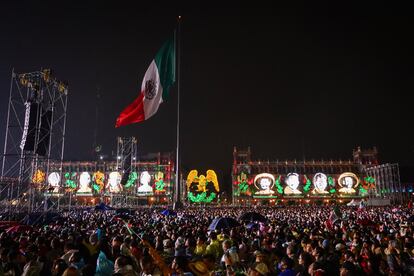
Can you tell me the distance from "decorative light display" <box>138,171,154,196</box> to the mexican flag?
68143mm

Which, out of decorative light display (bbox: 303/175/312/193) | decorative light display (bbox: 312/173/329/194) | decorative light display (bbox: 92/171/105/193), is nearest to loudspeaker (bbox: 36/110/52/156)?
decorative light display (bbox: 92/171/105/193)

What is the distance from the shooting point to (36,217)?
19281mm

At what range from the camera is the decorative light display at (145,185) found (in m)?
88.2

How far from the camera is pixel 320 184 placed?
289ft

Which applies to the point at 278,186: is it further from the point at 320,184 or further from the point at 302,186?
the point at 320,184

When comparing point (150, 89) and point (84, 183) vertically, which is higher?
point (150, 89)

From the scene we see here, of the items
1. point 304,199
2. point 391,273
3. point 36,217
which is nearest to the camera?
point 391,273

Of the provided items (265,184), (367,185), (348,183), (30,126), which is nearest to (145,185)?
(265,184)

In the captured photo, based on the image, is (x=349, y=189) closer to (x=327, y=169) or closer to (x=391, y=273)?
(x=327, y=169)

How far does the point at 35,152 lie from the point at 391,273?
19.9 meters

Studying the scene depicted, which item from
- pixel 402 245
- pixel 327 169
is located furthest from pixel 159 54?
pixel 327 169

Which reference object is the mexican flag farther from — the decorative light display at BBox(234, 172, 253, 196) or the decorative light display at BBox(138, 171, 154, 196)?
the decorative light display at BBox(234, 172, 253, 196)

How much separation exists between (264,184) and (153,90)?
70.6 metres

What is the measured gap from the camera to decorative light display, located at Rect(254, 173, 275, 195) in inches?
3457
